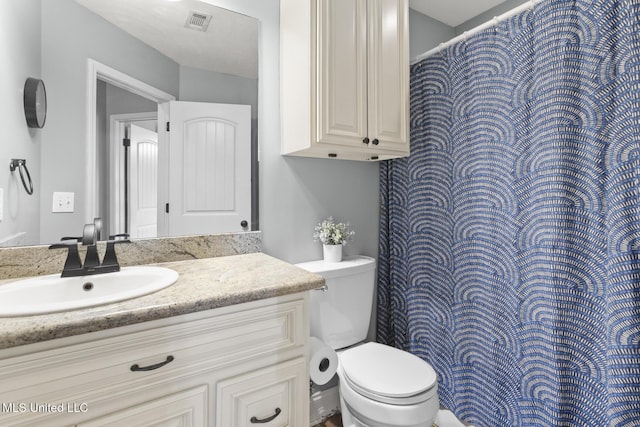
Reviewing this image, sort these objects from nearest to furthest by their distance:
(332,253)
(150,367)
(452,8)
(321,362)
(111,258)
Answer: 1. (150,367)
2. (111,258)
3. (321,362)
4. (332,253)
5. (452,8)

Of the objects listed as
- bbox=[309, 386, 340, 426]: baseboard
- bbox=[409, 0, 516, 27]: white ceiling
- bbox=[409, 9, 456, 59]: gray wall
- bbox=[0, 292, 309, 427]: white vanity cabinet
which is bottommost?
bbox=[309, 386, 340, 426]: baseboard

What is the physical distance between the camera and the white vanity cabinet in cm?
67

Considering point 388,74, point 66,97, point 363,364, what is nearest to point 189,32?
point 66,97

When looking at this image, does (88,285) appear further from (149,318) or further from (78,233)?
(149,318)

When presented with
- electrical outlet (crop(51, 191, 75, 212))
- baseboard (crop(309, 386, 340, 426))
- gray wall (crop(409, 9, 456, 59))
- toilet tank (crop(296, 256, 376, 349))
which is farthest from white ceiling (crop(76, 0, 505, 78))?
baseboard (crop(309, 386, 340, 426))

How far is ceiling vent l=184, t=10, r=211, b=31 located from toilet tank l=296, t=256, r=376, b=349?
1.21 m

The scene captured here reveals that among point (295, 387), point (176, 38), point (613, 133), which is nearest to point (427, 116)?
point (613, 133)

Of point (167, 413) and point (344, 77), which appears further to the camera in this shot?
point (344, 77)

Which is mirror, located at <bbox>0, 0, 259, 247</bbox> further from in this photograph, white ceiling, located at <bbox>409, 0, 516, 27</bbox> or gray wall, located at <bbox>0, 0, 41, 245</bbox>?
white ceiling, located at <bbox>409, 0, 516, 27</bbox>

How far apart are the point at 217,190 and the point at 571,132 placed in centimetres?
146

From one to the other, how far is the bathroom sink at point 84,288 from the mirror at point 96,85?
212 millimetres

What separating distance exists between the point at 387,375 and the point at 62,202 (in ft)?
4.65

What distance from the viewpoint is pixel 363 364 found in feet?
4.54

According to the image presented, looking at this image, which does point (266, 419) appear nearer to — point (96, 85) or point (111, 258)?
point (111, 258)
